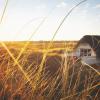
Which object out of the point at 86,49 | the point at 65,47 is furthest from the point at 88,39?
the point at 65,47

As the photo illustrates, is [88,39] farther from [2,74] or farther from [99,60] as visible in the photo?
[2,74]

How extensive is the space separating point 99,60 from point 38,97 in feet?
65.7

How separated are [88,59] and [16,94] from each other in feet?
64.3

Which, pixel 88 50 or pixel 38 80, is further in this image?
pixel 88 50

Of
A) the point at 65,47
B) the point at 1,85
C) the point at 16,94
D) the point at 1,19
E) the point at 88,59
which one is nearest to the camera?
the point at 1,19

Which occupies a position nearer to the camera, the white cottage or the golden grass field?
the golden grass field

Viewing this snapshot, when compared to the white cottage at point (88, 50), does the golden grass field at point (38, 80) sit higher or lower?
lower

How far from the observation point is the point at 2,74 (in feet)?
6.23

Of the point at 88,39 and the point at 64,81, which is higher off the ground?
the point at 88,39

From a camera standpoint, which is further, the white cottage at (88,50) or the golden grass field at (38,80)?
the white cottage at (88,50)

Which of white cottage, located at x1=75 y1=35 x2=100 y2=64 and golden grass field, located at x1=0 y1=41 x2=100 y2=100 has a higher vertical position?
white cottage, located at x1=75 y1=35 x2=100 y2=64

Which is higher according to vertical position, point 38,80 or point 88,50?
point 88,50

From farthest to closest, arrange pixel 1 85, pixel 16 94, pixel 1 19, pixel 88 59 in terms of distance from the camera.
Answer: pixel 88 59
pixel 1 85
pixel 16 94
pixel 1 19

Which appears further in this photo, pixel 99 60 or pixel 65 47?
pixel 99 60
